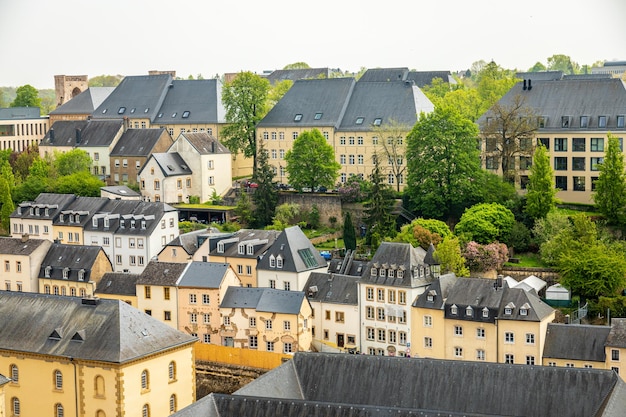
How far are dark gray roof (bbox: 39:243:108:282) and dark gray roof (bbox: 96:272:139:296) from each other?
3043 millimetres

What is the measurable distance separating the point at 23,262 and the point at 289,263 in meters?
21.5

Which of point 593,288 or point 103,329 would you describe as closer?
point 103,329

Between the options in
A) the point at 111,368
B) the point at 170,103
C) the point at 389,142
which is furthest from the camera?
the point at 170,103

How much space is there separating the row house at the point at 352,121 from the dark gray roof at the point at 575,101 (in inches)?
350

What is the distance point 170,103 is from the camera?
124562 mm

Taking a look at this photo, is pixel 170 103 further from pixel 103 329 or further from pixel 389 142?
pixel 103 329

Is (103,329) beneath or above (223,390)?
above

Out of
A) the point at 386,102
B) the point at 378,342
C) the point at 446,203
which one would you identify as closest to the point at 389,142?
the point at 386,102

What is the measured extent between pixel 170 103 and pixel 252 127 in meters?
16.0

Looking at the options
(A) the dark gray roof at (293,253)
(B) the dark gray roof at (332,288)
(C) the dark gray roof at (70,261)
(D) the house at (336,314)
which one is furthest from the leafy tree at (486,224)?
(C) the dark gray roof at (70,261)

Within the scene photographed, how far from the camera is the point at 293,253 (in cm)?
7881

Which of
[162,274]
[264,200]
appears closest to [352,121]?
[264,200]

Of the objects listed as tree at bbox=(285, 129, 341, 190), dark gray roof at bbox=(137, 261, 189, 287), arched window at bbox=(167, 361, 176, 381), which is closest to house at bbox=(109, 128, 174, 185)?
tree at bbox=(285, 129, 341, 190)

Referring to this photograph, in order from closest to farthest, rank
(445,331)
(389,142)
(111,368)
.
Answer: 1. (111,368)
2. (445,331)
3. (389,142)
